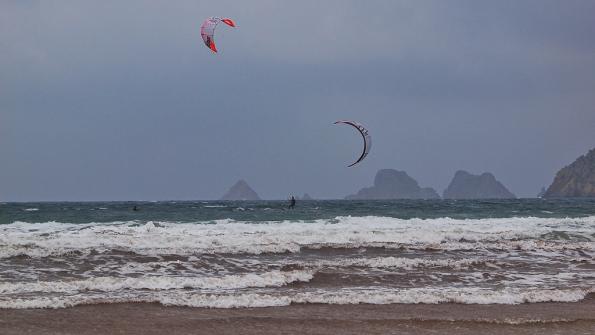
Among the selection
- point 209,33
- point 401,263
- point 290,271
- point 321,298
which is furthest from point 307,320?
point 209,33

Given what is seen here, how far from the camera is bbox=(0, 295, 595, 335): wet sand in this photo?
7426 mm

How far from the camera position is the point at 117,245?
16.8 metres

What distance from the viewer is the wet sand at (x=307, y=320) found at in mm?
7426

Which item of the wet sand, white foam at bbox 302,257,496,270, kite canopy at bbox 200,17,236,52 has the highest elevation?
kite canopy at bbox 200,17,236,52

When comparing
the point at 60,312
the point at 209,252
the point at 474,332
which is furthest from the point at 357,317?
the point at 209,252

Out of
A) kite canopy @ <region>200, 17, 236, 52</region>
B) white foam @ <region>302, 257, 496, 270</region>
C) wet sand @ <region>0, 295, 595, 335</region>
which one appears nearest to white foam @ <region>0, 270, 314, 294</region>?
wet sand @ <region>0, 295, 595, 335</region>

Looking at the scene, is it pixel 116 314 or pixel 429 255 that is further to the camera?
pixel 429 255

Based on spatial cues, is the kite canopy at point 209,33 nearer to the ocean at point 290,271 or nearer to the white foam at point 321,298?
the ocean at point 290,271

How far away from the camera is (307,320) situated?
796 centimetres

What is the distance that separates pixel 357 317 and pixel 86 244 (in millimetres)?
11221

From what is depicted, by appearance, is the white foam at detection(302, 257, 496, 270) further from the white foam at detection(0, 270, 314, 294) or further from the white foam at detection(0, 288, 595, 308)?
the white foam at detection(0, 288, 595, 308)

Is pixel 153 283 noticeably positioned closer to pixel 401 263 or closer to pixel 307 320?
pixel 307 320

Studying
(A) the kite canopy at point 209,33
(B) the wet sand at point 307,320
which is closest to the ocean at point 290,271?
(B) the wet sand at point 307,320

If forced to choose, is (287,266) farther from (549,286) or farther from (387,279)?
(549,286)
